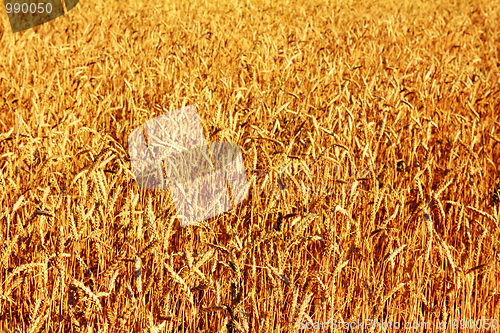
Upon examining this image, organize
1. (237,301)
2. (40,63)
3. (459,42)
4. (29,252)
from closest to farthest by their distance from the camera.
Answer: (237,301) < (29,252) < (40,63) < (459,42)

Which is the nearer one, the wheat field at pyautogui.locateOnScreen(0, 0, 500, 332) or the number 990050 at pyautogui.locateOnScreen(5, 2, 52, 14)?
the wheat field at pyautogui.locateOnScreen(0, 0, 500, 332)

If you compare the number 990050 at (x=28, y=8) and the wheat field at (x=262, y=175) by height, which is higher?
the number 990050 at (x=28, y=8)

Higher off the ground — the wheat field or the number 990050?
the number 990050

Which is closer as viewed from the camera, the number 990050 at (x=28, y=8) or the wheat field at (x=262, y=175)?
the wheat field at (x=262, y=175)

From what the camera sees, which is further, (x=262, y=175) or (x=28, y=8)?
(x=28, y=8)

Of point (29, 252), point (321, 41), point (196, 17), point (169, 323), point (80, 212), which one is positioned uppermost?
point (196, 17)

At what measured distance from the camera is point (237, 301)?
3.72ft

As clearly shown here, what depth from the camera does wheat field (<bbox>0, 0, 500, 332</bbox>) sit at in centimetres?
128

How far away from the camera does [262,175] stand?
191cm

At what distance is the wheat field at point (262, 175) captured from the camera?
128 cm

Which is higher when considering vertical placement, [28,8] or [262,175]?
[28,8]

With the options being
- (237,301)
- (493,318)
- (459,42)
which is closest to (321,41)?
(459,42)

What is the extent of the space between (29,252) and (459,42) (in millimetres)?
5281

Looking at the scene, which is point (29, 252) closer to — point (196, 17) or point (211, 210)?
point (211, 210)
